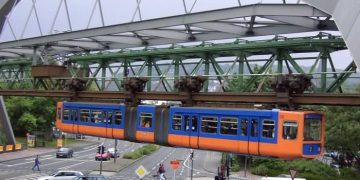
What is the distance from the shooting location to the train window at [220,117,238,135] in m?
20.1

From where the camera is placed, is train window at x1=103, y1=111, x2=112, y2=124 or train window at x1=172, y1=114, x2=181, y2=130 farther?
train window at x1=103, y1=111, x2=112, y2=124

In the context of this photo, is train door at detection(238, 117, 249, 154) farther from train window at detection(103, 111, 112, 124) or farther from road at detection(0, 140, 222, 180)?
road at detection(0, 140, 222, 180)

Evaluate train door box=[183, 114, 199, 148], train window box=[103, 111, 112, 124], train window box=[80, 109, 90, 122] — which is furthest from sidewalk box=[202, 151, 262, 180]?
train door box=[183, 114, 199, 148]

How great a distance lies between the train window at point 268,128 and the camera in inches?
734

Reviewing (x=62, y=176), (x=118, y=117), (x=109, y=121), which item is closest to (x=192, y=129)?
(x=118, y=117)

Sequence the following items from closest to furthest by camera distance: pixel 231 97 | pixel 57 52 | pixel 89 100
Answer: pixel 231 97 < pixel 89 100 < pixel 57 52

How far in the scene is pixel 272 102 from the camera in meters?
20.0

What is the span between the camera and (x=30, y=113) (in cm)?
7406

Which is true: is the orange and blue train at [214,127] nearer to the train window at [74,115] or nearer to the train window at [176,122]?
the train window at [176,122]

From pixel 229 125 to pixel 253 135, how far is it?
1262mm

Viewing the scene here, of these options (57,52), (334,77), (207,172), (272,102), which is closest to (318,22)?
(334,77)

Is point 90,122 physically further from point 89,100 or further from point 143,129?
point 143,129

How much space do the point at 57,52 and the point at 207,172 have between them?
66.6 ft

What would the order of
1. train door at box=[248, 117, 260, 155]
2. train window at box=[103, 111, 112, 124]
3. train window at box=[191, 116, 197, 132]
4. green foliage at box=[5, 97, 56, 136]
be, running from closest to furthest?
train door at box=[248, 117, 260, 155], train window at box=[191, 116, 197, 132], train window at box=[103, 111, 112, 124], green foliage at box=[5, 97, 56, 136]
